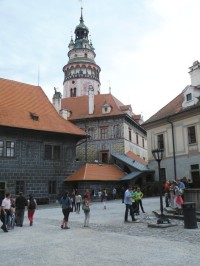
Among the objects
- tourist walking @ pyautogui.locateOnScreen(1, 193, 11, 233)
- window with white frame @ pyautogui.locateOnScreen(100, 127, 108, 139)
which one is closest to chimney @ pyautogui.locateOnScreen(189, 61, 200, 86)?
window with white frame @ pyautogui.locateOnScreen(100, 127, 108, 139)

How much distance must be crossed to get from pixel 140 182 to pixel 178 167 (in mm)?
8274

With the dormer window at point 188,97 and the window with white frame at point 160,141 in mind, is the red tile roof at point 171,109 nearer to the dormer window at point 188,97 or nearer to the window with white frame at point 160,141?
the dormer window at point 188,97

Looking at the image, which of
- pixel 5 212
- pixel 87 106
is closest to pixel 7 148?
pixel 5 212

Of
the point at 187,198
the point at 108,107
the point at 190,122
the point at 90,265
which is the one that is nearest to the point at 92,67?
the point at 108,107

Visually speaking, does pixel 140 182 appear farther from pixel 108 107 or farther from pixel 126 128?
pixel 108 107

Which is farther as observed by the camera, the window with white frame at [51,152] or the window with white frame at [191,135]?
the window with white frame at [51,152]

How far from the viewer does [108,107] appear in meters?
40.4

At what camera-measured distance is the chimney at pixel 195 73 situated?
29469 millimetres

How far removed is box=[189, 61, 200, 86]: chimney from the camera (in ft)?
96.7

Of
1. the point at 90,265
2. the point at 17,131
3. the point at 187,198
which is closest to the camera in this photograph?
the point at 90,265

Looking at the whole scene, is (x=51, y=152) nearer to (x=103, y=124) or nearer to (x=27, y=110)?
(x=27, y=110)

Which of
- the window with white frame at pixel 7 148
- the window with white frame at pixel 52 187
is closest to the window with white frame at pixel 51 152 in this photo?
the window with white frame at pixel 52 187

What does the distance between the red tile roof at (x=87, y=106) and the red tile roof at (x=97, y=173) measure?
7965 mm

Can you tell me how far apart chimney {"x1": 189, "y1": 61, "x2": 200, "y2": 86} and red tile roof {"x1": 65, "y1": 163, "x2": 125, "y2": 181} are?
12.5 meters
